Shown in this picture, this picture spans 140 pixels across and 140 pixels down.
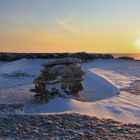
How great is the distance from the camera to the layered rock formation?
11867mm

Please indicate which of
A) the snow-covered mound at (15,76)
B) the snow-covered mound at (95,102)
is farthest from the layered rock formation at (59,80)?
the snow-covered mound at (15,76)

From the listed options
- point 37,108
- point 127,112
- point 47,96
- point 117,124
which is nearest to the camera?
point 117,124

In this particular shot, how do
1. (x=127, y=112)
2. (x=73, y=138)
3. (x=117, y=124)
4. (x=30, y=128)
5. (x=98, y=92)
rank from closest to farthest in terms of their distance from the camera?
(x=73, y=138) → (x=30, y=128) → (x=117, y=124) → (x=127, y=112) → (x=98, y=92)

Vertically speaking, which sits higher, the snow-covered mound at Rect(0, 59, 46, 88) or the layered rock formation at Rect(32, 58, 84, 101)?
the layered rock formation at Rect(32, 58, 84, 101)

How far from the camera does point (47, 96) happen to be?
38.0 feet

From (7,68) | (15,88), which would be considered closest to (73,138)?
(15,88)

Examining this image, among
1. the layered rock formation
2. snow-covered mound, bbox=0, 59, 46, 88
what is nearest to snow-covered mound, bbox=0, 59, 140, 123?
the layered rock formation

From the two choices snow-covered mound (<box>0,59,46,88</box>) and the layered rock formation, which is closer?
the layered rock formation

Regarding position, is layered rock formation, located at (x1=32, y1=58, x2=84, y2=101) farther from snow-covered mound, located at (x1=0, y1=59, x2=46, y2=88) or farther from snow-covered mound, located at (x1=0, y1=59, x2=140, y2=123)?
snow-covered mound, located at (x1=0, y1=59, x2=46, y2=88)

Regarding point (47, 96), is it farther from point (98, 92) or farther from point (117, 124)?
point (117, 124)

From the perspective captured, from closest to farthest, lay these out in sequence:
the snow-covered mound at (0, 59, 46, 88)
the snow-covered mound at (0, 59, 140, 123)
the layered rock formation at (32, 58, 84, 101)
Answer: the snow-covered mound at (0, 59, 140, 123), the layered rock formation at (32, 58, 84, 101), the snow-covered mound at (0, 59, 46, 88)

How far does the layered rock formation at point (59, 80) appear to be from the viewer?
38.9 feet

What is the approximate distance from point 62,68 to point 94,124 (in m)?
4.35

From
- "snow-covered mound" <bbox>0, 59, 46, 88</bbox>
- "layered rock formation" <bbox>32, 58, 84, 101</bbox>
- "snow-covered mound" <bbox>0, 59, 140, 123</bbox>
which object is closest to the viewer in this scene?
"snow-covered mound" <bbox>0, 59, 140, 123</bbox>
